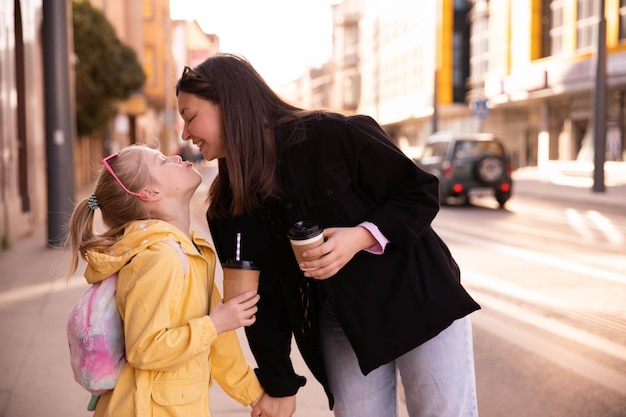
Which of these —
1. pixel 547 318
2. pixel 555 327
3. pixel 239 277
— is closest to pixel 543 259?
pixel 547 318

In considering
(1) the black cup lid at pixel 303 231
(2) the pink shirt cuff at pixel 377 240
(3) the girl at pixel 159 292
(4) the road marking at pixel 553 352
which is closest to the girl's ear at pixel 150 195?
(3) the girl at pixel 159 292

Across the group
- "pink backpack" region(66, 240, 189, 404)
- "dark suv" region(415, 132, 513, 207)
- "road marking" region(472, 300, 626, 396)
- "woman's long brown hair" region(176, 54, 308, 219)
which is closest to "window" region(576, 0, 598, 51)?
"dark suv" region(415, 132, 513, 207)

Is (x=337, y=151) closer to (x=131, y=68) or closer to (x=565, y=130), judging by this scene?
(x=131, y=68)

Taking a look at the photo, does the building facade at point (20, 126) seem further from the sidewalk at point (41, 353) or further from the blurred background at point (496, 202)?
the sidewalk at point (41, 353)

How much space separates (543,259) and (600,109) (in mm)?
13460

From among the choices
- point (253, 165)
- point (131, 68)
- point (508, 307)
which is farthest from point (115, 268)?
point (131, 68)

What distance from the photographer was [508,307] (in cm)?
702

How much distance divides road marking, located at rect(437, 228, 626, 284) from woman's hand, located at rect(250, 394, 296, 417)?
618cm

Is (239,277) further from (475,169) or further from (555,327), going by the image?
(475,169)

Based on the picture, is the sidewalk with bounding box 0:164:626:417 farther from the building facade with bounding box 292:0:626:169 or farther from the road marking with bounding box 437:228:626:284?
the building facade with bounding box 292:0:626:169

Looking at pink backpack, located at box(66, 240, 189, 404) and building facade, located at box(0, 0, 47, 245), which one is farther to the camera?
building facade, located at box(0, 0, 47, 245)

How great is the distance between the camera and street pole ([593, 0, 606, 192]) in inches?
845

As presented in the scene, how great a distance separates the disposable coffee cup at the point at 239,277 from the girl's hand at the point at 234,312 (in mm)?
18

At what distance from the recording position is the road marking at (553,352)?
16.0 feet
